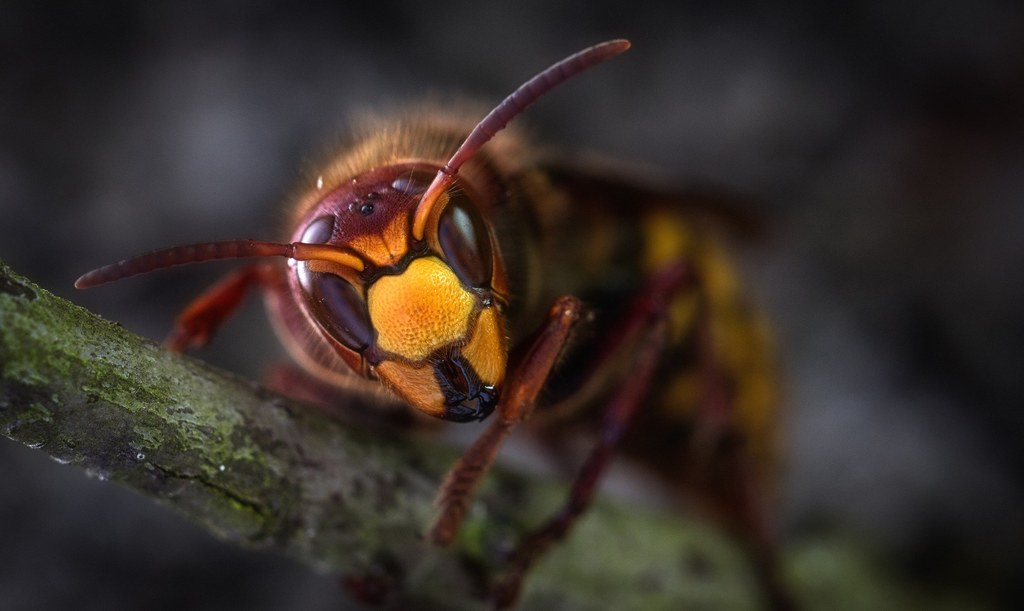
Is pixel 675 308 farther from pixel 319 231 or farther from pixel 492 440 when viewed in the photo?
pixel 319 231

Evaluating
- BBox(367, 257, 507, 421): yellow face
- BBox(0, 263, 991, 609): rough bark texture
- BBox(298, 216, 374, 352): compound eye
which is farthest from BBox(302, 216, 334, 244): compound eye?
BBox(0, 263, 991, 609): rough bark texture

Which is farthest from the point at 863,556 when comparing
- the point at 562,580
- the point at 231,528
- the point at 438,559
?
the point at 231,528

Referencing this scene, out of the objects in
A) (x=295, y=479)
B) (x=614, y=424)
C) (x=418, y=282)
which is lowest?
(x=295, y=479)

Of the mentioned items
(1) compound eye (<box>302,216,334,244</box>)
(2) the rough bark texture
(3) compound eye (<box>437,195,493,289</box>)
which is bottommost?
(2) the rough bark texture

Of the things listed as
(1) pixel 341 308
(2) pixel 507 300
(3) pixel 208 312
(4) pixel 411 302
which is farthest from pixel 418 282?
(3) pixel 208 312

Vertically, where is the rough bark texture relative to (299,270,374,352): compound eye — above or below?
below

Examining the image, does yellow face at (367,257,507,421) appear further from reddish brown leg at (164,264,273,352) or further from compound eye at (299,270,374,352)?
reddish brown leg at (164,264,273,352)

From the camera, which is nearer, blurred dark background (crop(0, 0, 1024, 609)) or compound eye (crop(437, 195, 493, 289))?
compound eye (crop(437, 195, 493, 289))
